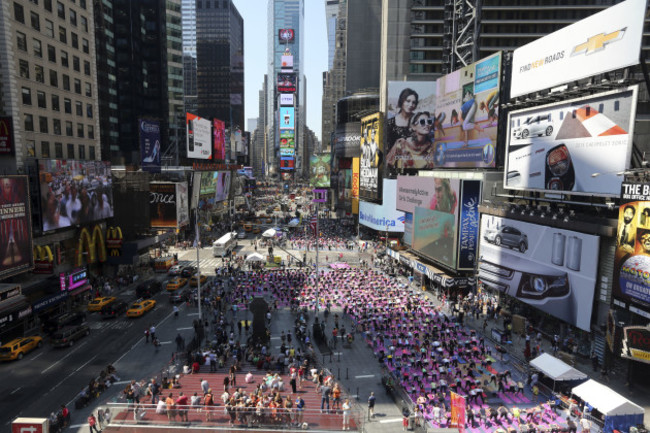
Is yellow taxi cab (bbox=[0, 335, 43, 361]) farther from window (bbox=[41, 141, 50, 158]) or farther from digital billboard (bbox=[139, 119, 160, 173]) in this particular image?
digital billboard (bbox=[139, 119, 160, 173])

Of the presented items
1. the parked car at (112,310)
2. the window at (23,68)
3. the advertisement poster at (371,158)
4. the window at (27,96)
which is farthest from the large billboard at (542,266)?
the window at (23,68)

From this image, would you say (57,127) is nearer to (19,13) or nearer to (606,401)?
(19,13)

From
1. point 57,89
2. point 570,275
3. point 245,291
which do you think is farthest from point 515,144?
point 57,89

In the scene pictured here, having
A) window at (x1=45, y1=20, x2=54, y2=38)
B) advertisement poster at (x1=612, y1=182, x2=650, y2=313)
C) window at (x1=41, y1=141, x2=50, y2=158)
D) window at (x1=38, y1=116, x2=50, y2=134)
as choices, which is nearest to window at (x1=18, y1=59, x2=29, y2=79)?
window at (x1=38, y1=116, x2=50, y2=134)

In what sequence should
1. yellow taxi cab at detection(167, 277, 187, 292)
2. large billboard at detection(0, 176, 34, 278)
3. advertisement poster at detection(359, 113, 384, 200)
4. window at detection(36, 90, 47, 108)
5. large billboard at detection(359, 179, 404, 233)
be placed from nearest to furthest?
large billboard at detection(0, 176, 34, 278)
window at detection(36, 90, 47, 108)
yellow taxi cab at detection(167, 277, 187, 292)
large billboard at detection(359, 179, 404, 233)
advertisement poster at detection(359, 113, 384, 200)

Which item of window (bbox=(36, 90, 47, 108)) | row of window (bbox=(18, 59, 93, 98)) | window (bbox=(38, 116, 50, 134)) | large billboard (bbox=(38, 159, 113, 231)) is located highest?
row of window (bbox=(18, 59, 93, 98))

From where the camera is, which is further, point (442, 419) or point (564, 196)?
point (564, 196)

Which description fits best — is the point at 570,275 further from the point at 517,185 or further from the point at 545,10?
the point at 545,10

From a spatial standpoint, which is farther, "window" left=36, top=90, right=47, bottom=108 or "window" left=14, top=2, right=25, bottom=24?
"window" left=36, top=90, right=47, bottom=108

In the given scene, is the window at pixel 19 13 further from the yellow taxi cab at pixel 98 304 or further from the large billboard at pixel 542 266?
the large billboard at pixel 542 266
